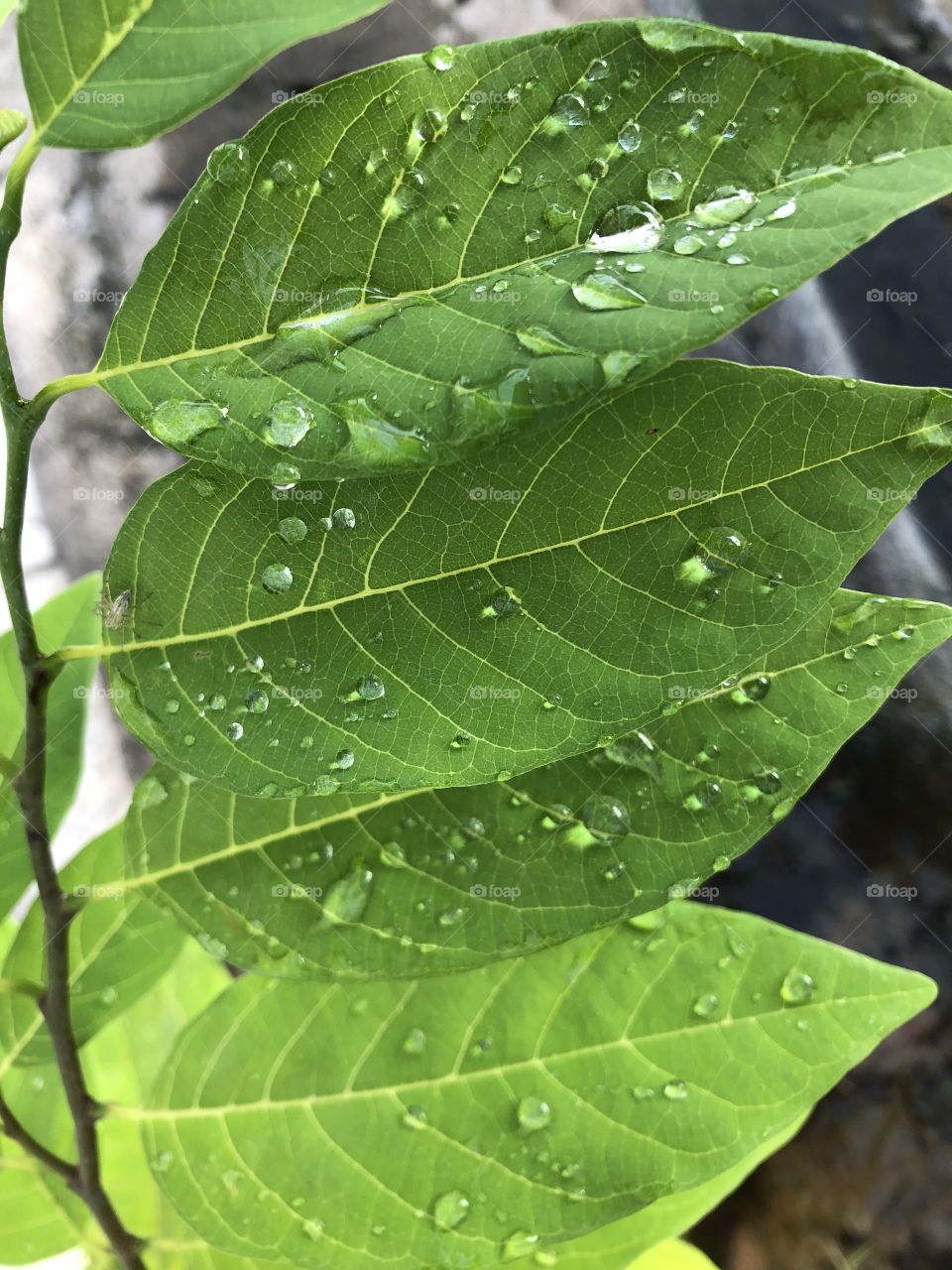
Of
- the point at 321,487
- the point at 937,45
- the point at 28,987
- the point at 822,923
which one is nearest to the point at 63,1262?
the point at 28,987

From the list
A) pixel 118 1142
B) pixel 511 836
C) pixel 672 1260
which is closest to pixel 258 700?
pixel 511 836

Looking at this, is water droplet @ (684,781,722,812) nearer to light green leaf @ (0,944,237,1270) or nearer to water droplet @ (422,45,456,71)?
water droplet @ (422,45,456,71)

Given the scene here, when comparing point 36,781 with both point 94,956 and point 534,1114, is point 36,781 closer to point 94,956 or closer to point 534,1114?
point 94,956

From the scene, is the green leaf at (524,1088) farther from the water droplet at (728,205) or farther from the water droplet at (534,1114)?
the water droplet at (728,205)

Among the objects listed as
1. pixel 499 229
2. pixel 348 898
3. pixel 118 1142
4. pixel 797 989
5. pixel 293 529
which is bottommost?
pixel 118 1142

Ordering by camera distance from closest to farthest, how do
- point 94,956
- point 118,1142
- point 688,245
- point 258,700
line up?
1. point 688,245
2. point 258,700
3. point 94,956
4. point 118,1142

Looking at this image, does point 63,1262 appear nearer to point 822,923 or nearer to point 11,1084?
point 11,1084

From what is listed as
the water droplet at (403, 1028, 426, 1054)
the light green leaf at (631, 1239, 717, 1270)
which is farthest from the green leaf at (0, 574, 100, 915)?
the light green leaf at (631, 1239, 717, 1270)
